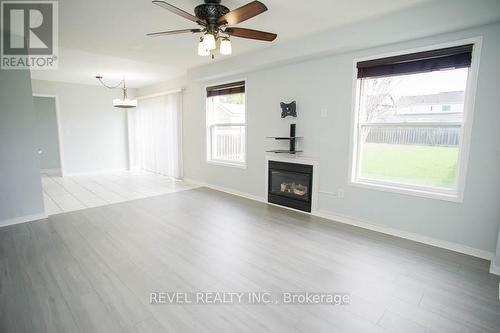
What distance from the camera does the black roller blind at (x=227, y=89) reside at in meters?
4.66

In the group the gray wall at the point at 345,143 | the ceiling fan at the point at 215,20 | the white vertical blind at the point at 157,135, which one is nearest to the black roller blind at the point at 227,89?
the gray wall at the point at 345,143

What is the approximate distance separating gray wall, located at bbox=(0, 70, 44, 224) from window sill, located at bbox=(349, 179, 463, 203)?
Answer: 441cm

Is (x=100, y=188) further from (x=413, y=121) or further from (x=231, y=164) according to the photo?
(x=413, y=121)

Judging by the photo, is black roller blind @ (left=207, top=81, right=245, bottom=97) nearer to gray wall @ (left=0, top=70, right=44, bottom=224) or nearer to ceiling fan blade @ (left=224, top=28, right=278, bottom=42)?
ceiling fan blade @ (left=224, top=28, right=278, bottom=42)

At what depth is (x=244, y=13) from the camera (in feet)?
6.61

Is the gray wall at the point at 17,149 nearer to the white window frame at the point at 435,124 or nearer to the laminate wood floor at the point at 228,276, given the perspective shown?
the laminate wood floor at the point at 228,276

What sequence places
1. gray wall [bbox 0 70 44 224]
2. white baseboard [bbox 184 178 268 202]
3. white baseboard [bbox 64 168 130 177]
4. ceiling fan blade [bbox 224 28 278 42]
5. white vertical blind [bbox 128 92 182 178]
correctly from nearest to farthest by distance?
ceiling fan blade [bbox 224 28 278 42], gray wall [bbox 0 70 44 224], white baseboard [bbox 184 178 268 202], white vertical blind [bbox 128 92 182 178], white baseboard [bbox 64 168 130 177]

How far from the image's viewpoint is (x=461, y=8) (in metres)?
2.30

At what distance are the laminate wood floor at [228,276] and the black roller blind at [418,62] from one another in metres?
1.95

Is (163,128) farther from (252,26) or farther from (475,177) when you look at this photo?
(475,177)

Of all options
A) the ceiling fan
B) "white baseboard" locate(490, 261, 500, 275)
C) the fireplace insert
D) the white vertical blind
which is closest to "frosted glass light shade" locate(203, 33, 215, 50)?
the ceiling fan

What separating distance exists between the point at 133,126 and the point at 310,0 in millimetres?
6710

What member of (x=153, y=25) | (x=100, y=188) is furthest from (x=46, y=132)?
(x=153, y=25)

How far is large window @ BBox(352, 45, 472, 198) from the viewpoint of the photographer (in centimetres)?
264
